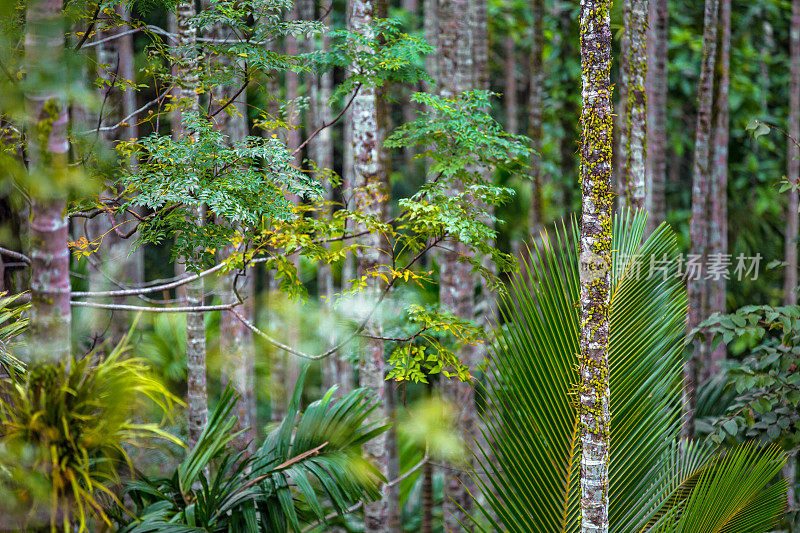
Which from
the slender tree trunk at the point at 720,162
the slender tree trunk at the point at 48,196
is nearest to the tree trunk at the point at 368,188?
the slender tree trunk at the point at 48,196

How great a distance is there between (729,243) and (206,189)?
26.9 feet

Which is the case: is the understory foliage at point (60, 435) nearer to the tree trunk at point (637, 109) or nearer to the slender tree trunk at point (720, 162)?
the tree trunk at point (637, 109)

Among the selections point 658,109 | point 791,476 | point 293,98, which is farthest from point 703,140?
point 293,98

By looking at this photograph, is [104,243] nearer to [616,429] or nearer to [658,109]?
[616,429]

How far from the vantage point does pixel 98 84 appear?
340 cm

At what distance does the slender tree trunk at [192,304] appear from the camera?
3820 millimetres

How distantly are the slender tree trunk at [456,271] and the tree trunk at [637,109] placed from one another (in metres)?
1.29

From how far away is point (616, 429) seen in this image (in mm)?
2863

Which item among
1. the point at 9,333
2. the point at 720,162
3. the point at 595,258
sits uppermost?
the point at 720,162

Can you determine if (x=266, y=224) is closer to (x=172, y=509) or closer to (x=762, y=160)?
(x=172, y=509)

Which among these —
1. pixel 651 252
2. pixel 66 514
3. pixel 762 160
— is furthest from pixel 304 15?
pixel 762 160

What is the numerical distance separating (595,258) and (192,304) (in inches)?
112

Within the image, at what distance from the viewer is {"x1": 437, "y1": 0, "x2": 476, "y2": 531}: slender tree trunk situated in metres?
5.00

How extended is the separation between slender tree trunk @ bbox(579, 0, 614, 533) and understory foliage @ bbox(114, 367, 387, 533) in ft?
4.29
